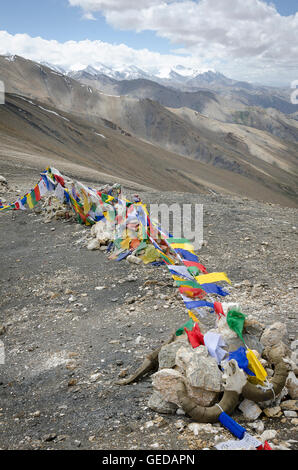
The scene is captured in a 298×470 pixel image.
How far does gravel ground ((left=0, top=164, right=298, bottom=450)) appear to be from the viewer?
3934 millimetres

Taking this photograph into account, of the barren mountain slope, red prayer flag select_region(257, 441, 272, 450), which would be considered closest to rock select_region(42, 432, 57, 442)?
red prayer flag select_region(257, 441, 272, 450)

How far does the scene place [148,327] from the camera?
609 cm

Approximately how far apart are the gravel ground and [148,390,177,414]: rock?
59 mm

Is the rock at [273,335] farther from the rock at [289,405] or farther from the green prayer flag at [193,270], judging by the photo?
the green prayer flag at [193,270]

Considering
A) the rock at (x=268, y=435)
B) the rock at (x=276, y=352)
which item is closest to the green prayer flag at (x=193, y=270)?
the rock at (x=276, y=352)

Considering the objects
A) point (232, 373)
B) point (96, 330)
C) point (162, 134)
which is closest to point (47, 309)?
point (96, 330)

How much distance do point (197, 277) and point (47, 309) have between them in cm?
313

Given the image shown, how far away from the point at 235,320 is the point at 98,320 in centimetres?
299

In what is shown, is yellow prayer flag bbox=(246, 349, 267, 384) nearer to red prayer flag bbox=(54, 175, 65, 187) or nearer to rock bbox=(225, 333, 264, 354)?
rock bbox=(225, 333, 264, 354)

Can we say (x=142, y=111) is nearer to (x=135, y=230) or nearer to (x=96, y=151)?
(x=96, y=151)

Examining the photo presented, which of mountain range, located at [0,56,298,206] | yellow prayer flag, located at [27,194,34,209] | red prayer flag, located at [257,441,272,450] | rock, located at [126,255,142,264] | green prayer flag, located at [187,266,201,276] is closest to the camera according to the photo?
red prayer flag, located at [257,441,272,450]

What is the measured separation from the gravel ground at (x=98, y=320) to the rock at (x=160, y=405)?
59 mm

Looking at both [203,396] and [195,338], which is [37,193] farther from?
[203,396]

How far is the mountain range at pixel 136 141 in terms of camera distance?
61.4 metres
